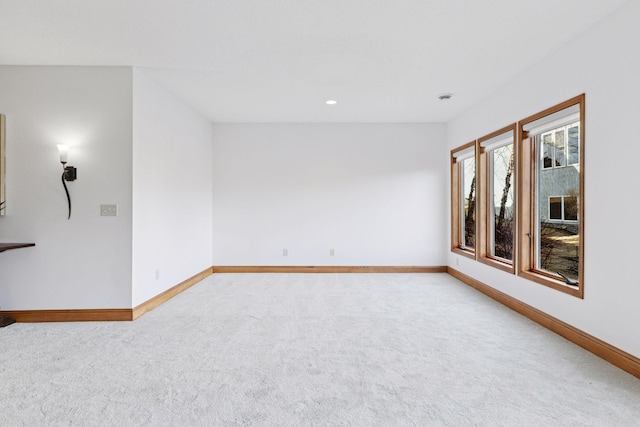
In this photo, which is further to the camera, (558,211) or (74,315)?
(74,315)

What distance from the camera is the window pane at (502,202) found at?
445 centimetres

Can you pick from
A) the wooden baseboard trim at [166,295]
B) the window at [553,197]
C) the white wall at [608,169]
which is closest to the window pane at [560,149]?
the window at [553,197]

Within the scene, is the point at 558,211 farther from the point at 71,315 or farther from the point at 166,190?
the point at 71,315

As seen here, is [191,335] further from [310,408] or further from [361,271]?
[361,271]

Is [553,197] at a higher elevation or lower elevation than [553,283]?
higher

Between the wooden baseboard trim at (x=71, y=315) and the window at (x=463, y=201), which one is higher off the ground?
the window at (x=463, y=201)

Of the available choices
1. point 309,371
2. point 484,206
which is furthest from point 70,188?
point 484,206

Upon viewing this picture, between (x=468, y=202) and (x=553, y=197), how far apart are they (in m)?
2.13

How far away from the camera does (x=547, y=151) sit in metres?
3.60

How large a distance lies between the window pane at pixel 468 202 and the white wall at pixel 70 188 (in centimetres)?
472

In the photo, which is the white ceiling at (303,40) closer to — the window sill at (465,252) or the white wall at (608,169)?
the white wall at (608,169)

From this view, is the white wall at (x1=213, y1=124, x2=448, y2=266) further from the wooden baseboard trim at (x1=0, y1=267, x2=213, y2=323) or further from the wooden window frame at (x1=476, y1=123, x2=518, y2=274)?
the wooden baseboard trim at (x1=0, y1=267, x2=213, y2=323)

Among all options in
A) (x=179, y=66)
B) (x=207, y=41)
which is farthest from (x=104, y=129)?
(x=207, y=41)

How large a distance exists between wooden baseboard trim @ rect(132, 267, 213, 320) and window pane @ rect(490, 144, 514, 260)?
431 cm
